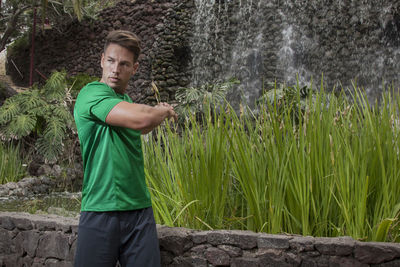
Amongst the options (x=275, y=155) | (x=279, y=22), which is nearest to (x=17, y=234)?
(x=275, y=155)

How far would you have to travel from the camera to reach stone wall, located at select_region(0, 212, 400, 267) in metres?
1.94

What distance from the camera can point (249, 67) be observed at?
10641 mm

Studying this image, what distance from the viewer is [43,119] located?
27.7 feet

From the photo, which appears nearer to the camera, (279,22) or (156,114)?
(156,114)

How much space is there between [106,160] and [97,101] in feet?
0.77

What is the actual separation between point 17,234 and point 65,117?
18.1 ft

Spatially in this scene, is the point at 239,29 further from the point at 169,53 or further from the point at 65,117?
the point at 65,117

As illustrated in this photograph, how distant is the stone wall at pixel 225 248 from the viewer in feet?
6.37

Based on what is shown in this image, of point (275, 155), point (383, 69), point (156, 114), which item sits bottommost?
point (275, 155)

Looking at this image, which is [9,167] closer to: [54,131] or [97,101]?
[54,131]

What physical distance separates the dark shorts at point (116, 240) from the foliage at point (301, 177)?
1.74 ft

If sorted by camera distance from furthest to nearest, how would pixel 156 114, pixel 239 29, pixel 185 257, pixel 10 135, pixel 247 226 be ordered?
pixel 239 29 < pixel 10 135 < pixel 247 226 < pixel 185 257 < pixel 156 114

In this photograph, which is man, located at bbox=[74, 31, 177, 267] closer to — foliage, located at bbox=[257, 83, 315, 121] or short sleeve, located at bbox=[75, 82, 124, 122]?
short sleeve, located at bbox=[75, 82, 124, 122]

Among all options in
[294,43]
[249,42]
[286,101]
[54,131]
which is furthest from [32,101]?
[286,101]
